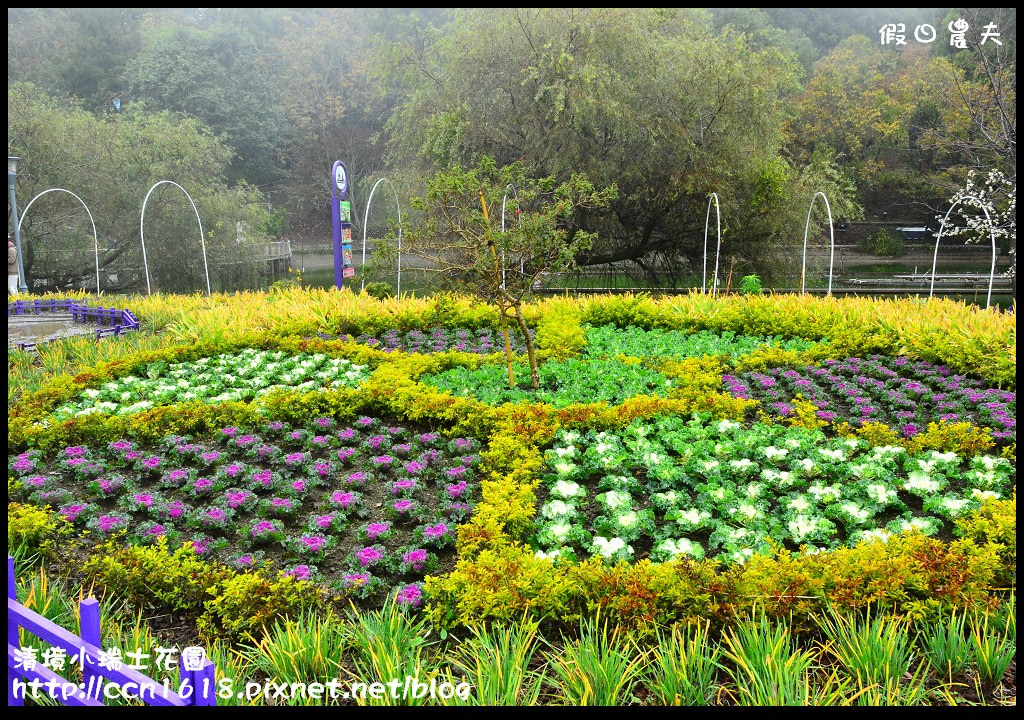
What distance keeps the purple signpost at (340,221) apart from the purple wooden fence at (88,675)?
952 centimetres

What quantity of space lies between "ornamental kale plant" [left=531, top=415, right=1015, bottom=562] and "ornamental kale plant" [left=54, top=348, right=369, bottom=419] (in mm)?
2484

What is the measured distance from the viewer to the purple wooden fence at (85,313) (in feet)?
28.8

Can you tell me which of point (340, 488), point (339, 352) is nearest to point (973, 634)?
point (340, 488)

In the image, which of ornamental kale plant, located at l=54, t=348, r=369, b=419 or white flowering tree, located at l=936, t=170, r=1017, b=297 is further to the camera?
white flowering tree, located at l=936, t=170, r=1017, b=297

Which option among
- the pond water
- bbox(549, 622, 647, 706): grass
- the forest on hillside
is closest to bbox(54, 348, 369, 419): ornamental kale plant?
the pond water

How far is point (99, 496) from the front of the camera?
4.06m

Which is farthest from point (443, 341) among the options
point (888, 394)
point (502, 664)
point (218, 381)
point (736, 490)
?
point (502, 664)

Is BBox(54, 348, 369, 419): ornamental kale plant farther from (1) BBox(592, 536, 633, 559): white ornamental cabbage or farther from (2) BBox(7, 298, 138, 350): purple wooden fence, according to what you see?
(1) BBox(592, 536, 633, 559): white ornamental cabbage

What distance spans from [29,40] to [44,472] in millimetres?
30699

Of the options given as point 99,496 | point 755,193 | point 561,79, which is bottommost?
point 99,496

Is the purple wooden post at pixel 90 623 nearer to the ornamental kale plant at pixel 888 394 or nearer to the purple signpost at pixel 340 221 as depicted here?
the ornamental kale plant at pixel 888 394

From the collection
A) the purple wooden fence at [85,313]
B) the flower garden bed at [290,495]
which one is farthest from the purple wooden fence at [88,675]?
the purple wooden fence at [85,313]

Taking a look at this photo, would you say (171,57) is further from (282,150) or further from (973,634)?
(973,634)

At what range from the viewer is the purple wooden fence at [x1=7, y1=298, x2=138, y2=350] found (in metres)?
8.78
